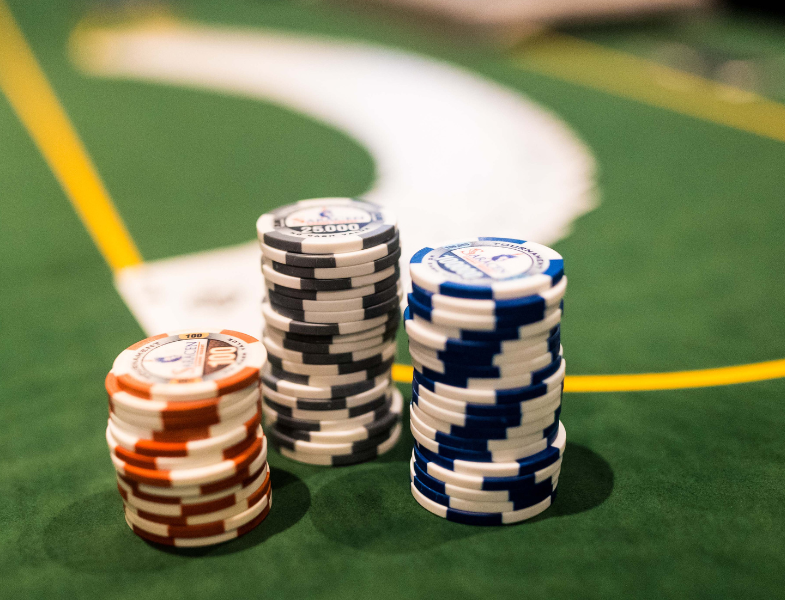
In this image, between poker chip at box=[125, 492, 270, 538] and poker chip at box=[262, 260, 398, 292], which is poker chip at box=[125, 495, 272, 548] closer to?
poker chip at box=[125, 492, 270, 538]

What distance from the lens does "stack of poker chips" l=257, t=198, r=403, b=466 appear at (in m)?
3.13

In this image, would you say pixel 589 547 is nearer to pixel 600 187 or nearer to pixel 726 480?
pixel 726 480

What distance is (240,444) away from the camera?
A: 9.38 ft

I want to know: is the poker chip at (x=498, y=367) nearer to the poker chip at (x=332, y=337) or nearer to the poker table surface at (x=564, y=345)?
the poker chip at (x=332, y=337)

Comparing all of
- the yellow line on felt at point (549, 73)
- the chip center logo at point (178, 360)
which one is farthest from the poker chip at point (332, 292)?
the yellow line on felt at point (549, 73)

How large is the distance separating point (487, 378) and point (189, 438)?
3.21 feet

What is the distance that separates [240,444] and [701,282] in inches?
122

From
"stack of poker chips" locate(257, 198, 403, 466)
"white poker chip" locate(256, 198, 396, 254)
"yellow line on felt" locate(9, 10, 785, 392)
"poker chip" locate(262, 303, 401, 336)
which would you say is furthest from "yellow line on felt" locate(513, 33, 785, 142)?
"poker chip" locate(262, 303, 401, 336)

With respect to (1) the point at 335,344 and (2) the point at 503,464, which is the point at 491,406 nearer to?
(2) the point at 503,464

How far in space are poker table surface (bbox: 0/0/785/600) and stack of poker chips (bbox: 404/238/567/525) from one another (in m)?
0.14

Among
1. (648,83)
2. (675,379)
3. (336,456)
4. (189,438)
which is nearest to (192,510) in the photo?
(189,438)

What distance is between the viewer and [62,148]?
7531 mm

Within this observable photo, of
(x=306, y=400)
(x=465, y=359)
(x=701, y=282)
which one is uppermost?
(x=465, y=359)

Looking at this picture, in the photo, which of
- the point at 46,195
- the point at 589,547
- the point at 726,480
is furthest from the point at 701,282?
the point at 46,195
